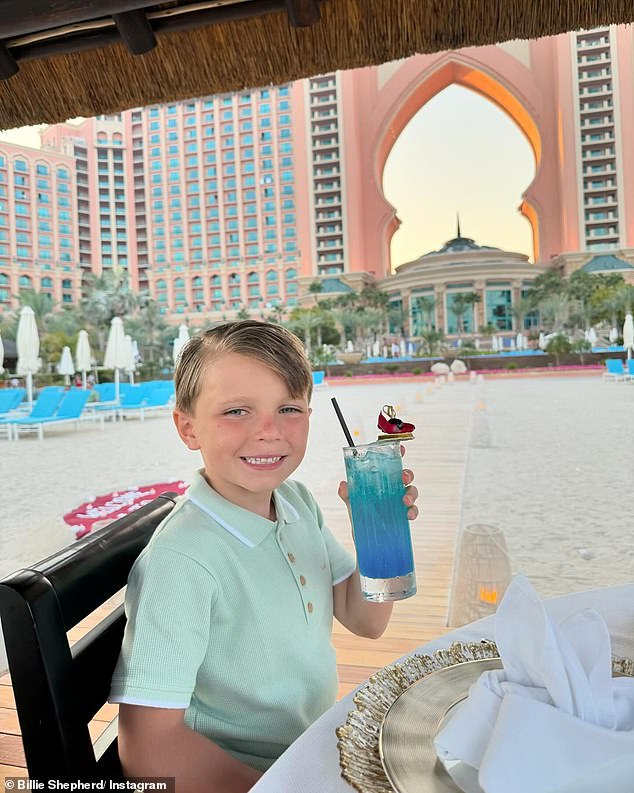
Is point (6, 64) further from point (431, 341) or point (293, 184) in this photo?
point (293, 184)

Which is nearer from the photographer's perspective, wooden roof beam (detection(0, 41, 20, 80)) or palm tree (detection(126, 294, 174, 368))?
wooden roof beam (detection(0, 41, 20, 80))

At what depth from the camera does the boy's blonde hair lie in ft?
1.83

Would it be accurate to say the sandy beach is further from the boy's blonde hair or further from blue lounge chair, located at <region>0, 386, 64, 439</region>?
the boy's blonde hair

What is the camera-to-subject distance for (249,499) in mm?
576

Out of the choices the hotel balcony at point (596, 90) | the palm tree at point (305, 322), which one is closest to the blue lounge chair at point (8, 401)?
the palm tree at point (305, 322)

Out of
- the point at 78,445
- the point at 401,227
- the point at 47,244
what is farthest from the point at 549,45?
the point at 78,445

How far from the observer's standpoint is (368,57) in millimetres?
1274

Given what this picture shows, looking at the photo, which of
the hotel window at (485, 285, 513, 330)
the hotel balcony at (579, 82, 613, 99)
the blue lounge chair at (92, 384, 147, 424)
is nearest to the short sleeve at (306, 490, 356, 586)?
the blue lounge chair at (92, 384, 147, 424)

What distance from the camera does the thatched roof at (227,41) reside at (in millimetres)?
1139

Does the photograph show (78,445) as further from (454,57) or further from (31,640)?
(454,57)

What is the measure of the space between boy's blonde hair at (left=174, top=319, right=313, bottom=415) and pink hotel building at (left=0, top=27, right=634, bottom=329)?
2496cm

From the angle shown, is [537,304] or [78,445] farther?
[537,304]

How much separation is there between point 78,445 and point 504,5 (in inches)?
216

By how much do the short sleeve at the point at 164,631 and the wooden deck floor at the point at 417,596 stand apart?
70cm
